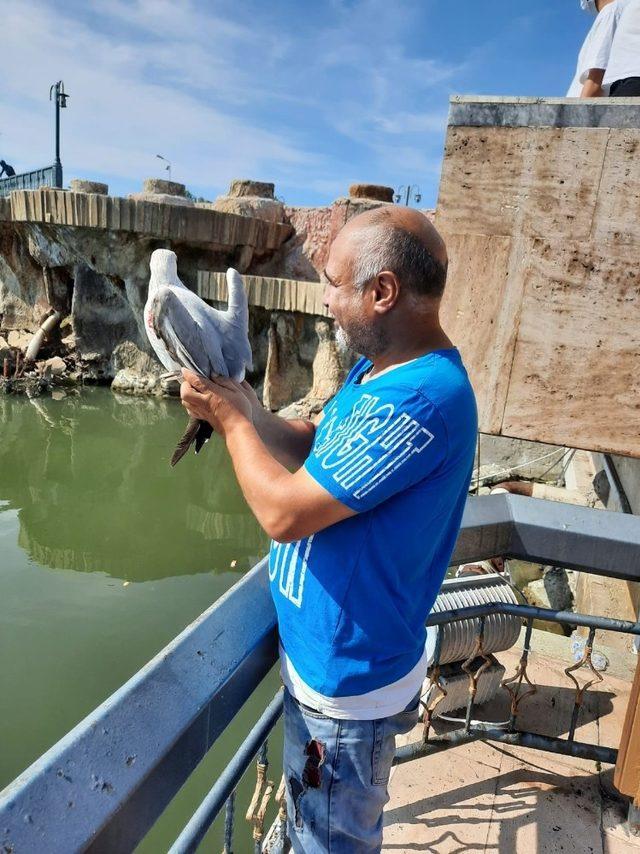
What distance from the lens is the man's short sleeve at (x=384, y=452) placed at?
1.07 meters

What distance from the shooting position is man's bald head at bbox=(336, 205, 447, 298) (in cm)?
119

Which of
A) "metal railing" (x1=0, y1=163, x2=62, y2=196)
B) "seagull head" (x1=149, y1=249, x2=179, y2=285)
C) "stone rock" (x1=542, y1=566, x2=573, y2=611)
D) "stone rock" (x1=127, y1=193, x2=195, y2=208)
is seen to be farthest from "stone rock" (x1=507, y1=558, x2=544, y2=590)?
"metal railing" (x1=0, y1=163, x2=62, y2=196)

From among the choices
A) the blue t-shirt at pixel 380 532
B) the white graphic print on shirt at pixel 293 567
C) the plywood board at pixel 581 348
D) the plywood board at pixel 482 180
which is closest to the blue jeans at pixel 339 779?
the blue t-shirt at pixel 380 532

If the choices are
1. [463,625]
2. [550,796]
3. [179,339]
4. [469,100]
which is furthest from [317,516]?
[550,796]

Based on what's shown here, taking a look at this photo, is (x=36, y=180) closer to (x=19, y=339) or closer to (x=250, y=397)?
(x=19, y=339)

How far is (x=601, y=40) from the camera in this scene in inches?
88.7

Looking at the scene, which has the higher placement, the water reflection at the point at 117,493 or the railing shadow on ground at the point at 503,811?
the railing shadow on ground at the point at 503,811

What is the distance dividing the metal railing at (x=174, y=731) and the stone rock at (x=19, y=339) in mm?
17463

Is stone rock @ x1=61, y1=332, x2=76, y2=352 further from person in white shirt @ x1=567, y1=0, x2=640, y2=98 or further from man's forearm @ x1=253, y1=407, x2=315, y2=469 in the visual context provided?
man's forearm @ x1=253, y1=407, x2=315, y2=469

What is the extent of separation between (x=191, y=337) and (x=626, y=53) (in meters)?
1.97

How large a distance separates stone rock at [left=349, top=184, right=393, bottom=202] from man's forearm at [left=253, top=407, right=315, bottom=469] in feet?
39.1

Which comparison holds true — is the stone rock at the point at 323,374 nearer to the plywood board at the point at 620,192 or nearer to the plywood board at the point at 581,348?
the plywood board at the point at 581,348

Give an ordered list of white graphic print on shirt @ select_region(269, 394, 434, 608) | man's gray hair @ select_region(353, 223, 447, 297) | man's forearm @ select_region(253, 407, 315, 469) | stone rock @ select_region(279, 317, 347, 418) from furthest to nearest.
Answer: stone rock @ select_region(279, 317, 347, 418)
man's forearm @ select_region(253, 407, 315, 469)
man's gray hair @ select_region(353, 223, 447, 297)
white graphic print on shirt @ select_region(269, 394, 434, 608)

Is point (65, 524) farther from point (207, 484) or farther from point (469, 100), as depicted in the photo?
point (469, 100)
